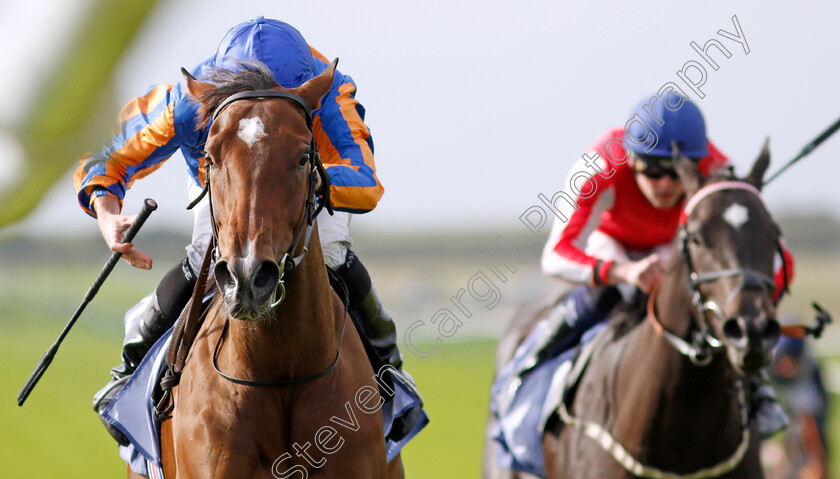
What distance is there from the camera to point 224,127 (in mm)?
2570

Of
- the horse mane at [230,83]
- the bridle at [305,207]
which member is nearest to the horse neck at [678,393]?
the bridle at [305,207]

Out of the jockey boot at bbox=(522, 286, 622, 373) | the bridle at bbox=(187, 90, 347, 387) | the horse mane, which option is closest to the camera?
the bridle at bbox=(187, 90, 347, 387)

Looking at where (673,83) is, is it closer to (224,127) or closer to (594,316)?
(594,316)

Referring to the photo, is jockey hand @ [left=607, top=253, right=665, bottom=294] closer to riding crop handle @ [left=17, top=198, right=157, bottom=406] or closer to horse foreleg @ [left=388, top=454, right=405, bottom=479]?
horse foreleg @ [left=388, top=454, right=405, bottom=479]

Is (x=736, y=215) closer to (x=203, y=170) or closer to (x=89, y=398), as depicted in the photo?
(x=203, y=170)

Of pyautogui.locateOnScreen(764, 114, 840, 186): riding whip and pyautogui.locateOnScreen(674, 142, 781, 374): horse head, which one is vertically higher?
pyautogui.locateOnScreen(764, 114, 840, 186): riding whip

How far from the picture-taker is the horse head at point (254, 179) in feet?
7.77

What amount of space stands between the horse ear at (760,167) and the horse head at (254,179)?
2362mm

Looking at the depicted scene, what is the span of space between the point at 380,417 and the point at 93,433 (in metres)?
11.7

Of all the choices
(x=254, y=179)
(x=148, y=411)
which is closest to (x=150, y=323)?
(x=148, y=411)

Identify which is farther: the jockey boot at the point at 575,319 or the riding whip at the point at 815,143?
the jockey boot at the point at 575,319

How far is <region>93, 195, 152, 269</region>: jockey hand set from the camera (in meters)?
2.80

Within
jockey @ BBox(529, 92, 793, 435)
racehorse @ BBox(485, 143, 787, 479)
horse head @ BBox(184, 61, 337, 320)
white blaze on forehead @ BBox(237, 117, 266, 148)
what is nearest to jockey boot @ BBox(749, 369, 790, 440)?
jockey @ BBox(529, 92, 793, 435)

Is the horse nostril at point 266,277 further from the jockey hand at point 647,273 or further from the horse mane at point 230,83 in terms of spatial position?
the jockey hand at point 647,273
